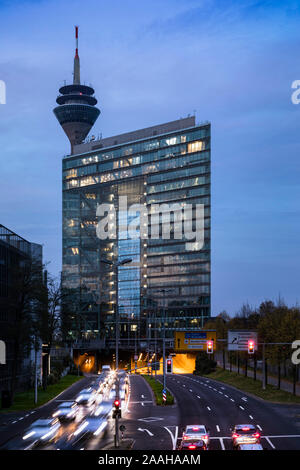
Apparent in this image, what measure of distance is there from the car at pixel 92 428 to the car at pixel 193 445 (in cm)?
1161

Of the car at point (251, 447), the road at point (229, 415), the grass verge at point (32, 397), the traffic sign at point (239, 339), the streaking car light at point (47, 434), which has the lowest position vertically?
the grass verge at point (32, 397)

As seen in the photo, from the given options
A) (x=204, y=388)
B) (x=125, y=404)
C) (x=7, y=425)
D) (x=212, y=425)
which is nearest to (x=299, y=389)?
(x=204, y=388)

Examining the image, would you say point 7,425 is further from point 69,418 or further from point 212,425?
point 212,425

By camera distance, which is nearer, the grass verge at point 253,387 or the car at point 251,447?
the car at point 251,447

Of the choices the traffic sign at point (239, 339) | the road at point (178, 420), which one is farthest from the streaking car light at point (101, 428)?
the traffic sign at point (239, 339)

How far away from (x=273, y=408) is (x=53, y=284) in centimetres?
4940

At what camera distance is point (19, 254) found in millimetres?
86875

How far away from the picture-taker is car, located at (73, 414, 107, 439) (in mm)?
44969

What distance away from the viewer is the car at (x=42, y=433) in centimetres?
3897

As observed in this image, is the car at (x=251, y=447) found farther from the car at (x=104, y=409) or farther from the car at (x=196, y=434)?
the car at (x=104, y=409)

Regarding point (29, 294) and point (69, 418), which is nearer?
point (69, 418)

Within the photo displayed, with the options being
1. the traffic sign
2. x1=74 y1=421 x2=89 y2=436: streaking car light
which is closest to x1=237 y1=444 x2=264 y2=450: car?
x1=74 y1=421 x2=89 y2=436: streaking car light
